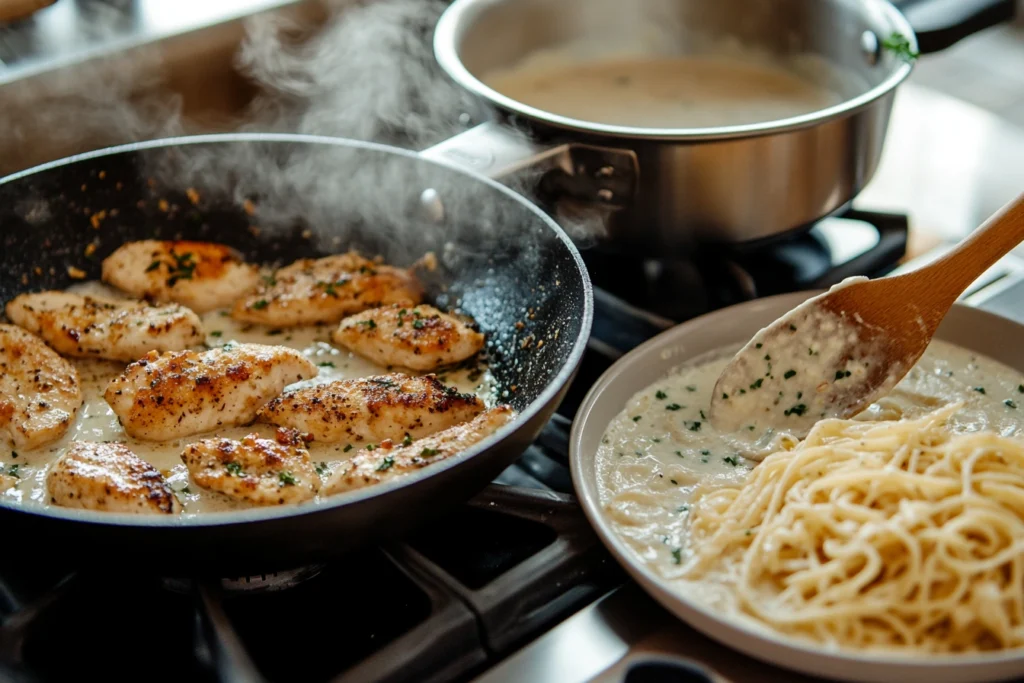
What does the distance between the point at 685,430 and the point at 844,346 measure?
0.85ft

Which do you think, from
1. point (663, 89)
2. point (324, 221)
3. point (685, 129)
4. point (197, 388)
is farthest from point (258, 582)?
point (663, 89)

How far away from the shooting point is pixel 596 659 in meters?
1.17

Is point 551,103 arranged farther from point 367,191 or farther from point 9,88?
point 9,88

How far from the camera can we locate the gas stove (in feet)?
3.86

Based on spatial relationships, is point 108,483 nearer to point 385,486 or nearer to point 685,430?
point 385,486

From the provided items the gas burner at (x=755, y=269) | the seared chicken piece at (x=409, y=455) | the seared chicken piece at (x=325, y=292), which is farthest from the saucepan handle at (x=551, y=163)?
Answer: the seared chicken piece at (x=409, y=455)

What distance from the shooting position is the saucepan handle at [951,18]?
6.36ft

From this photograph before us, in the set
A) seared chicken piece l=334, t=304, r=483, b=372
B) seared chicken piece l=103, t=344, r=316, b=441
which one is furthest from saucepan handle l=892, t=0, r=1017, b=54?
seared chicken piece l=103, t=344, r=316, b=441

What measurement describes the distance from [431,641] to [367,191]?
3.21 ft

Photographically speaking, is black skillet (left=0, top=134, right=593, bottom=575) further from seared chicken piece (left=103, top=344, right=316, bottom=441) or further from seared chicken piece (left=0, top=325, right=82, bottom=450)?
seared chicken piece (left=103, top=344, right=316, bottom=441)

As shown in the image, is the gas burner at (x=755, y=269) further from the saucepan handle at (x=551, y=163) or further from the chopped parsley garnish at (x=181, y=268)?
the chopped parsley garnish at (x=181, y=268)

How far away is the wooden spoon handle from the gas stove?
0.59m

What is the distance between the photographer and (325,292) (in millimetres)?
1798

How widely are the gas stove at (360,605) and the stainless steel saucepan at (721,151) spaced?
0.42 meters
